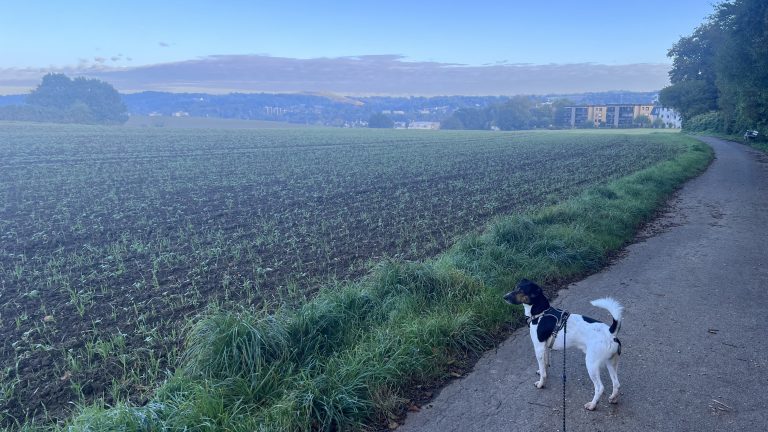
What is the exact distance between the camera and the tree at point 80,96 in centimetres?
12000

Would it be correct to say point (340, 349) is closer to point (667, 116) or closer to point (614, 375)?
point (614, 375)

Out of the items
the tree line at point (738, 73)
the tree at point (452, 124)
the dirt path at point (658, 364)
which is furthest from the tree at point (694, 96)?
the tree at point (452, 124)

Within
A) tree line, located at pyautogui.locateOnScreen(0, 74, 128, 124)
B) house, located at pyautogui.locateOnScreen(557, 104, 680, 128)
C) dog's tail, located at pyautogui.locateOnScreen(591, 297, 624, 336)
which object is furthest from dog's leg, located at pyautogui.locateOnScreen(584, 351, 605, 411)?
house, located at pyautogui.locateOnScreen(557, 104, 680, 128)

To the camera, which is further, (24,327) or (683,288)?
(683,288)

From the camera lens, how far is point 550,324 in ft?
16.2

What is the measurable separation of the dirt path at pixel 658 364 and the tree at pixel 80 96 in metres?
132

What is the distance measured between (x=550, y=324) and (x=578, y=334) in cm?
28

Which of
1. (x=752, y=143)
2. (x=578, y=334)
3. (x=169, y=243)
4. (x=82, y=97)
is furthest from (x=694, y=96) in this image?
(x=82, y=97)

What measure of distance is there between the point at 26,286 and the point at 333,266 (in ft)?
18.9

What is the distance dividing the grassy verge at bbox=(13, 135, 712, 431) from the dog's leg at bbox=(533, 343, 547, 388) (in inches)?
41.5

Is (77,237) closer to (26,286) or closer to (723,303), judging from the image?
(26,286)

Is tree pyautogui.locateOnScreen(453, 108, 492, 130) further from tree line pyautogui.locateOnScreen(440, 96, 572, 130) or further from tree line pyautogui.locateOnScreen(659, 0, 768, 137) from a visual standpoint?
tree line pyautogui.locateOnScreen(659, 0, 768, 137)

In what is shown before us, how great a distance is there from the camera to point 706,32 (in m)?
65.6

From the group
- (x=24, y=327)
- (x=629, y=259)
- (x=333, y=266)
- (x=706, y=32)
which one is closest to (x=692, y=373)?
(x=629, y=259)
